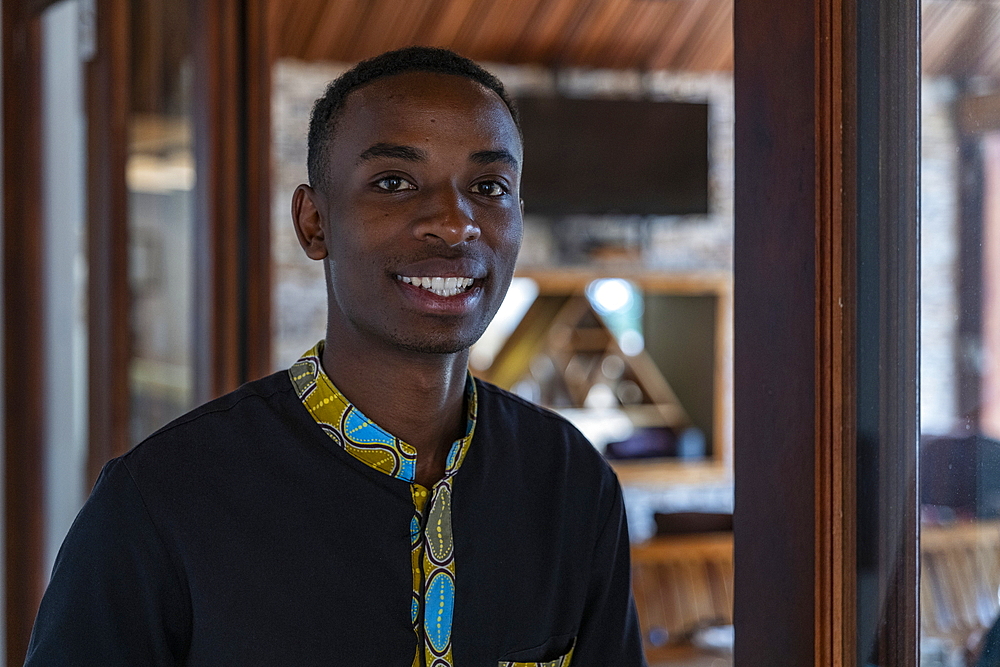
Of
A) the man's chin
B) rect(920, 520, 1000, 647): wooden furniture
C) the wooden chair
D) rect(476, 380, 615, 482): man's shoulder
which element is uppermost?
the man's chin

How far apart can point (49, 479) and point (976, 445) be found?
271 centimetres

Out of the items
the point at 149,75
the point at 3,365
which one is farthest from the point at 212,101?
the point at 3,365

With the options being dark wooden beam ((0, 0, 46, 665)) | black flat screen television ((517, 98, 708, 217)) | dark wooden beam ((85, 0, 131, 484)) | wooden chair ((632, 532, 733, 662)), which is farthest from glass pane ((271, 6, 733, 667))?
dark wooden beam ((85, 0, 131, 484))

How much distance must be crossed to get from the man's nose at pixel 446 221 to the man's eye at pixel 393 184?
0.11 feet

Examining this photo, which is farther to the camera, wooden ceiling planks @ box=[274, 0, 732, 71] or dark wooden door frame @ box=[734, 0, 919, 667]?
wooden ceiling planks @ box=[274, 0, 732, 71]

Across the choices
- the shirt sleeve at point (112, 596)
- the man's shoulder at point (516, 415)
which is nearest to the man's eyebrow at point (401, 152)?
the man's shoulder at point (516, 415)

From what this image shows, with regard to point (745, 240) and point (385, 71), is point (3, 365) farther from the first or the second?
point (745, 240)

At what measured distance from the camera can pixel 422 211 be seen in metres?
1.17

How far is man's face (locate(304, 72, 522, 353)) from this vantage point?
1.17 m

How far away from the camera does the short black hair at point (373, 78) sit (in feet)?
4.07

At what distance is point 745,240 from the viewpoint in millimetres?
1188

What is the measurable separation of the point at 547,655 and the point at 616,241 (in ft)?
17.0

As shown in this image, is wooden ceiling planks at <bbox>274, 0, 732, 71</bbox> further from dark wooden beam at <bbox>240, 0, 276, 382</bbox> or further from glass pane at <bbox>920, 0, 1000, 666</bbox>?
glass pane at <bbox>920, 0, 1000, 666</bbox>

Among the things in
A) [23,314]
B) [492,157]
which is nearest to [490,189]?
[492,157]
